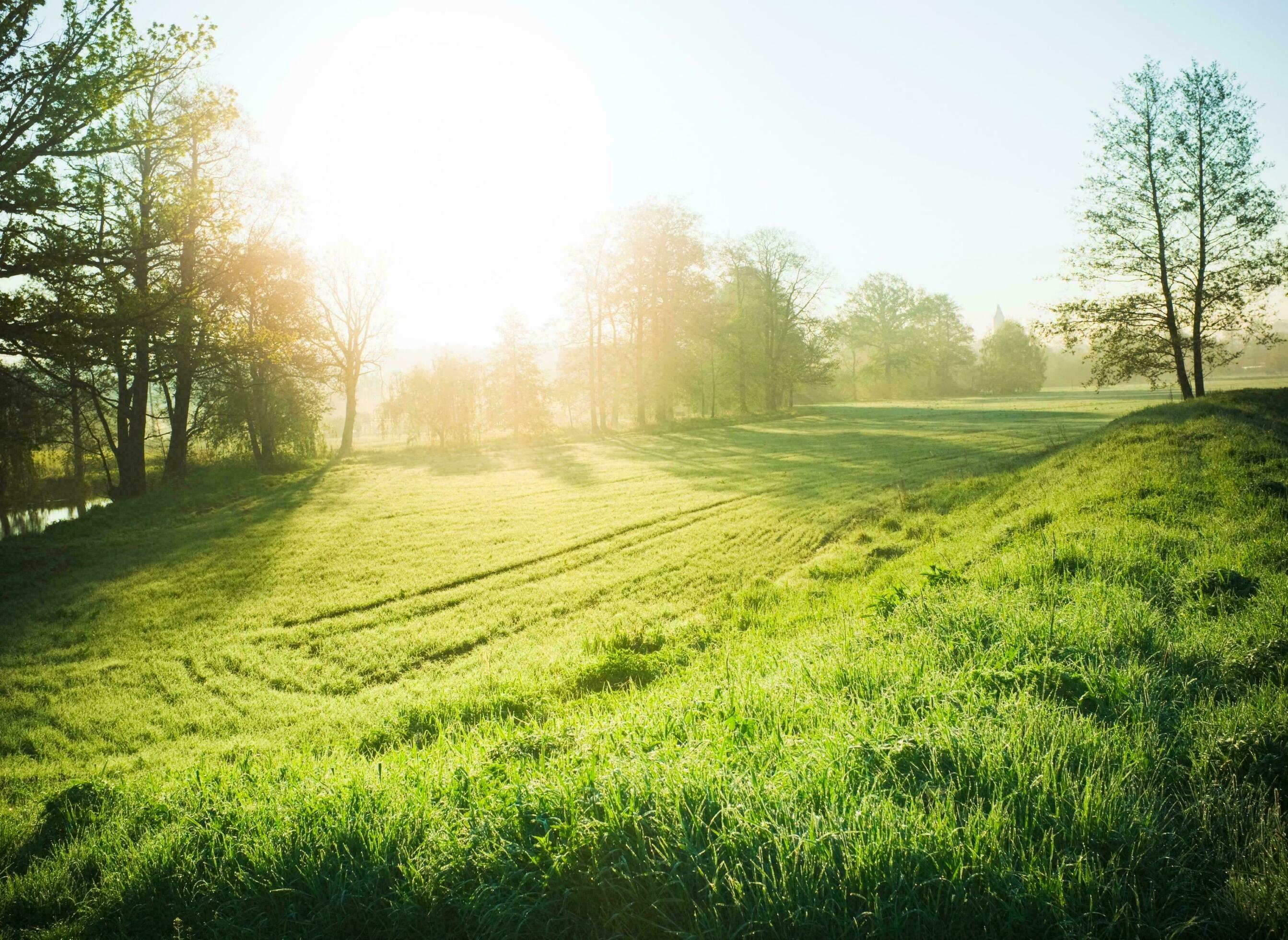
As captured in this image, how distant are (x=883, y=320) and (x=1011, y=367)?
20.0 meters

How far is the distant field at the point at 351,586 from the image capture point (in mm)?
7344

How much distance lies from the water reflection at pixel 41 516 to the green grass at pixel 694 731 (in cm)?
1590

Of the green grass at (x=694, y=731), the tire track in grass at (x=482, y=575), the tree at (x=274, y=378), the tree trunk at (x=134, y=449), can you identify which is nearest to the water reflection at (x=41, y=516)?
the tree trunk at (x=134, y=449)

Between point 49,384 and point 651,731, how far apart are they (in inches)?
986

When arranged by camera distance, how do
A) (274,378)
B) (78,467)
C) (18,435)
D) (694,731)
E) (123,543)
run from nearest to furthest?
(694,731) → (18,435) → (123,543) → (274,378) → (78,467)

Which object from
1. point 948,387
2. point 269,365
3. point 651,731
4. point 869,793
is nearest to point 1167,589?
point 869,793

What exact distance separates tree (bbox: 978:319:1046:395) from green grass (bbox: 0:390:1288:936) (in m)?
81.7

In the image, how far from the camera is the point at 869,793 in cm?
265

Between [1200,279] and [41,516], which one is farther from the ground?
[1200,279]

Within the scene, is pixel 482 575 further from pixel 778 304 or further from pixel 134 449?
pixel 778 304

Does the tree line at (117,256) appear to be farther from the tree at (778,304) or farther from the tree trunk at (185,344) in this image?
the tree at (778,304)

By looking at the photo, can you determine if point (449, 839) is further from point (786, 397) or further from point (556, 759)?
point (786, 397)

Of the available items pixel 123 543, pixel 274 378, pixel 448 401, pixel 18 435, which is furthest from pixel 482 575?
pixel 448 401

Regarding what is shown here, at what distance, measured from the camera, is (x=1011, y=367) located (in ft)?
274
